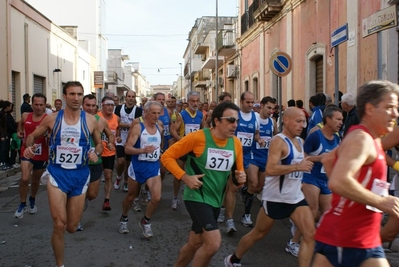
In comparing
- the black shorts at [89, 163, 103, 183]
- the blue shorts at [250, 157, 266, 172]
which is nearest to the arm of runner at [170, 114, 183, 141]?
the blue shorts at [250, 157, 266, 172]

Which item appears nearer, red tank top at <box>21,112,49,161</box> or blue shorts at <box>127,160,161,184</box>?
blue shorts at <box>127,160,161,184</box>

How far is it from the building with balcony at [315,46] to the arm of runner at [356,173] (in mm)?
4020

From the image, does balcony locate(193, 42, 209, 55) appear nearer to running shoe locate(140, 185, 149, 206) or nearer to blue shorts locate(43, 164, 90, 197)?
running shoe locate(140, 185, 149, 206)

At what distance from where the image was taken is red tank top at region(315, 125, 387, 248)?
2.91 m

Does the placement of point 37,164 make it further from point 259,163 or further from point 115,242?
point 259,163

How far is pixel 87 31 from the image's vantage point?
48.0 meters

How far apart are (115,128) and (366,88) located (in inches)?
257

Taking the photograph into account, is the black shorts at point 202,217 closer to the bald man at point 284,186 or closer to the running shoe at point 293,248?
the bald man at point 284,186

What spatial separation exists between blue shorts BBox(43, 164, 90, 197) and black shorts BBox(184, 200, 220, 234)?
1.38 m

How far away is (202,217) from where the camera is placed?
443 centimetres

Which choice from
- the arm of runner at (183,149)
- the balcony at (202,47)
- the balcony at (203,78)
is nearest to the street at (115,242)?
the arm of runner at (183,149)

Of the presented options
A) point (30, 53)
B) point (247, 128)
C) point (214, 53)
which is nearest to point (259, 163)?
point (247, 128)

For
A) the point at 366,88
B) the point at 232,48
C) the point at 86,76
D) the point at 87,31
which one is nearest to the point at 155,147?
the point at 366,88

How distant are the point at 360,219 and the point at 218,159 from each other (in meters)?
1.87
